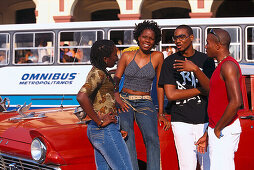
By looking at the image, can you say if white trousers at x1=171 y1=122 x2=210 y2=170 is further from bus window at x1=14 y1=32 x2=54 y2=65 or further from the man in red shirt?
bus window at x1=14 y1=32 x2=54 y2=65

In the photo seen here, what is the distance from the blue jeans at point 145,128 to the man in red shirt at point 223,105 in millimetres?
566

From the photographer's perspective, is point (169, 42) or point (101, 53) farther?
point (169, 42)

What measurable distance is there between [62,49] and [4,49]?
1.69 m

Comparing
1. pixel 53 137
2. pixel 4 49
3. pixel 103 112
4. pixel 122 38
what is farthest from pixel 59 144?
pixel 4 49

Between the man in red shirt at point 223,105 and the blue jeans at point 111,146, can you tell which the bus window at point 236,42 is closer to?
the man in red shirt at point 223,105

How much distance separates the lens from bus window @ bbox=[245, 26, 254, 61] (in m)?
9.62

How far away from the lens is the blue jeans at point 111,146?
2785 mm

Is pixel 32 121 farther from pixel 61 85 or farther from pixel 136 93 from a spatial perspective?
pixel 61 85

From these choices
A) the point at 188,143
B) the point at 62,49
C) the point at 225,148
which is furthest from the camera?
the point at 62,49

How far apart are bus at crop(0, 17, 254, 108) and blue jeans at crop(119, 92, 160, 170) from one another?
230 inches

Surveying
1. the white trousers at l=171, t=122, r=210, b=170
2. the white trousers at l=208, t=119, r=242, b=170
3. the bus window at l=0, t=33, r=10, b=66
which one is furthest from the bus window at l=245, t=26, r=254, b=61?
the white trousers at l=208, t=119, r=242, b=170

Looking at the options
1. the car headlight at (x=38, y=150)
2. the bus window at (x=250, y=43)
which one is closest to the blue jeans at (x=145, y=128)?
the car headlight at (x=38, y=150)

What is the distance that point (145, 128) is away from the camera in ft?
10.8

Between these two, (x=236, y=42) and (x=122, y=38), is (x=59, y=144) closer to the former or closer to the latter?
(x=122, y=38)
